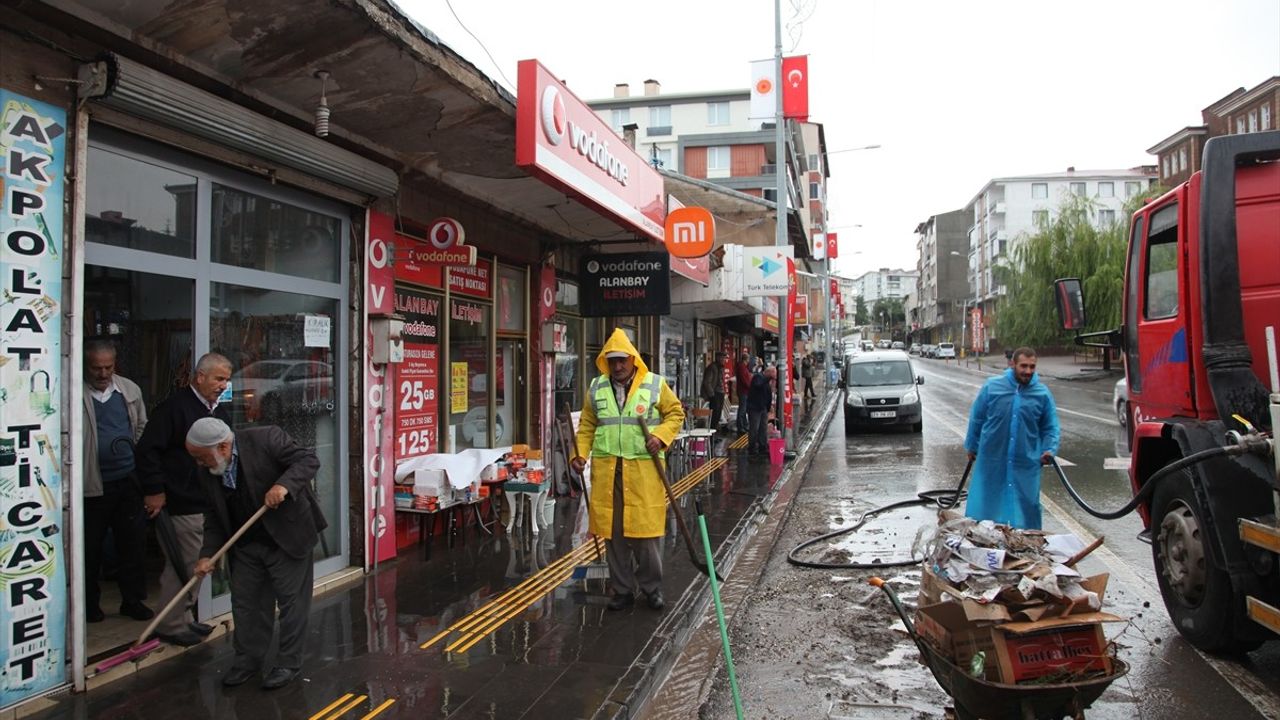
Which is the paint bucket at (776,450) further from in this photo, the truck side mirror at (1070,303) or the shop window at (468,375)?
the truck side mirror at (1070,303)

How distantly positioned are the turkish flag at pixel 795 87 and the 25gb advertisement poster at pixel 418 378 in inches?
339

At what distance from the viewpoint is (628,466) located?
549 centimetres

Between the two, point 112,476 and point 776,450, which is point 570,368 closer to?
point 776,450

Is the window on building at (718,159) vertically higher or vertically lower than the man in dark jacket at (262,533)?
higher

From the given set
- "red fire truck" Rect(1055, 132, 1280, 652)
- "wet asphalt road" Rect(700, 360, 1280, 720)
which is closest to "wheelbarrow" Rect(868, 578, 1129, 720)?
"wet asphalt road" Rect(700, 360, 1280, 720)

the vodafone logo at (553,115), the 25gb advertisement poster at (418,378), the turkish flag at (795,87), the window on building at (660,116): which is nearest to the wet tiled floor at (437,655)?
the 25gb advertisement poster at (418,378)

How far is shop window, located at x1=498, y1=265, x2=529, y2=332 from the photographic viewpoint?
903 cm

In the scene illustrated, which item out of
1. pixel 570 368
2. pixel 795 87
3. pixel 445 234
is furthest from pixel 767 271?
pixel 445 234

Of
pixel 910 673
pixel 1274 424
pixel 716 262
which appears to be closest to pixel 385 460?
pixel 910 673

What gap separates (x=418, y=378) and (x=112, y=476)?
9.46ft

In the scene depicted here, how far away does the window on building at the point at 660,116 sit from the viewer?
59.8 m

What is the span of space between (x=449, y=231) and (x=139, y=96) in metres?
3.02

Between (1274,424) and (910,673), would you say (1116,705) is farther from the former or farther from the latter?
(1274,424)

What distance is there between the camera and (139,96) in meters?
4.12
